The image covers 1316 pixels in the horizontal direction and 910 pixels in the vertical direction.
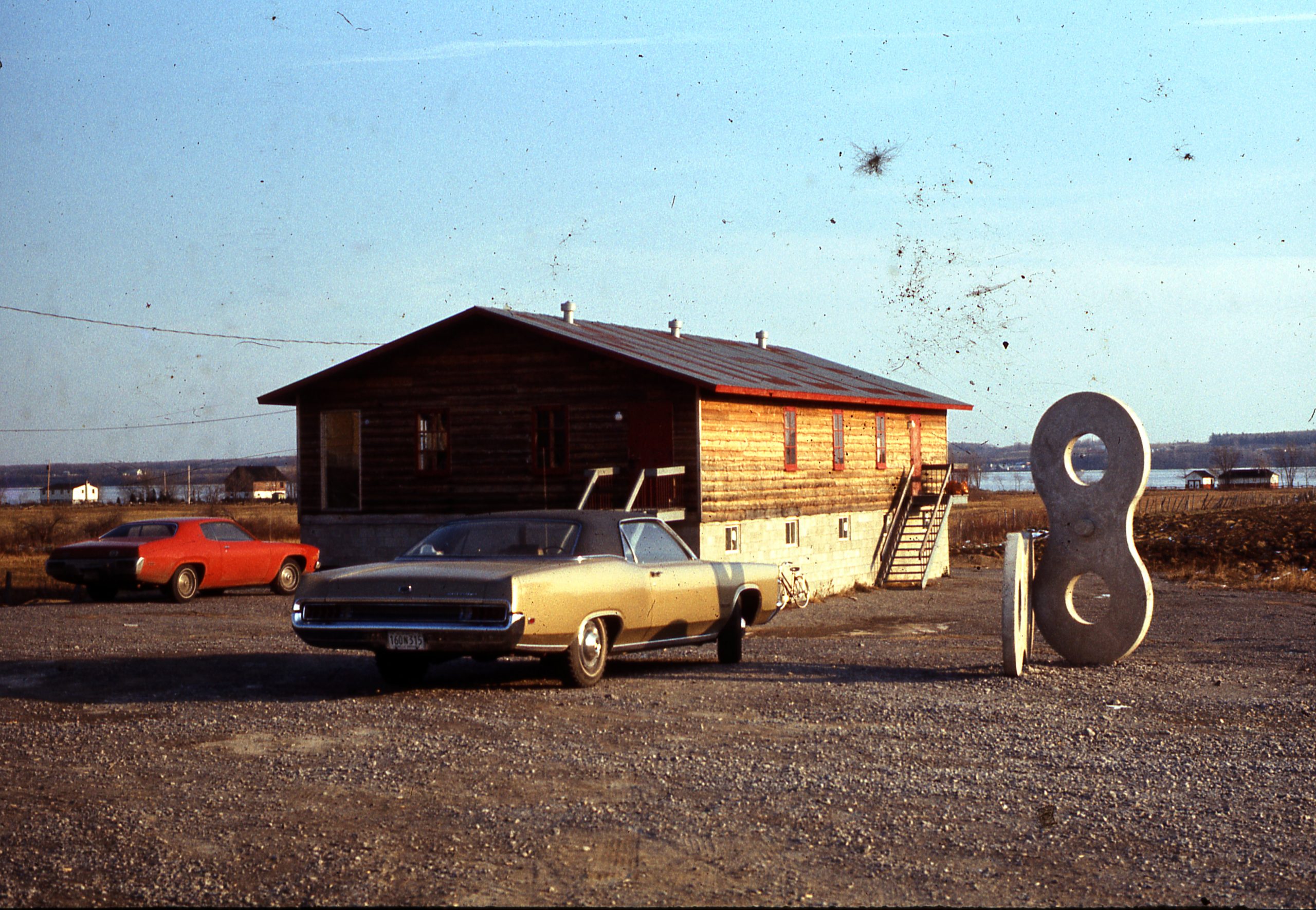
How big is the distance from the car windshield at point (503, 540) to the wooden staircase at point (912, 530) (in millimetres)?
20916

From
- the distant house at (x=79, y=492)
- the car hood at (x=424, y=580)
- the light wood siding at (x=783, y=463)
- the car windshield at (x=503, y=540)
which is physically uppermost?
the distant house at (x=79, y=492)

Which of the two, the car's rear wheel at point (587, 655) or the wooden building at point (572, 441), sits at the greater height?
the wooden building at point (572, 441)

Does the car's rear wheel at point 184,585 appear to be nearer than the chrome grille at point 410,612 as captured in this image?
No

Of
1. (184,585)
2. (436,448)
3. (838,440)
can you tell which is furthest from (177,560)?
(838,440)

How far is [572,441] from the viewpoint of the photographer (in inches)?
1019

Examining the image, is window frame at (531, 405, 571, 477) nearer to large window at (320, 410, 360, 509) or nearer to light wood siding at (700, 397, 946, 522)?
light wood siding at (700, 397, 946, 522)

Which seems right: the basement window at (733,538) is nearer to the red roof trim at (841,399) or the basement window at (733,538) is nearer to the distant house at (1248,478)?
the red roof trim at (841,399)

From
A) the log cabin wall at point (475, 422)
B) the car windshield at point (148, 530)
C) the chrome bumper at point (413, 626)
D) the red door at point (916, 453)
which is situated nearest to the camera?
the chrome bumper at point (413, 626)

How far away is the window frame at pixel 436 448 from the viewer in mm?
27047

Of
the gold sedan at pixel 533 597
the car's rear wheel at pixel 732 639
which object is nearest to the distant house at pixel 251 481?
the car's rear wheel at pixel 732 639

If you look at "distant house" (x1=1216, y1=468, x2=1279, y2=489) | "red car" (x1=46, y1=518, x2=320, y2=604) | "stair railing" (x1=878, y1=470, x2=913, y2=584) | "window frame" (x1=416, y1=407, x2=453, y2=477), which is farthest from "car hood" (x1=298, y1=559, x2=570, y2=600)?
"distant house" (x1=1216, y1=468, x2=1279, y2=489)

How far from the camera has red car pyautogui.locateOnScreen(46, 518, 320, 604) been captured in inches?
908

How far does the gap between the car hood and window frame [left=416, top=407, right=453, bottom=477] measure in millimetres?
15880

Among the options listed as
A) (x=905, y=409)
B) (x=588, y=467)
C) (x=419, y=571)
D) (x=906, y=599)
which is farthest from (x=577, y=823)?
(x=905, y=409)
